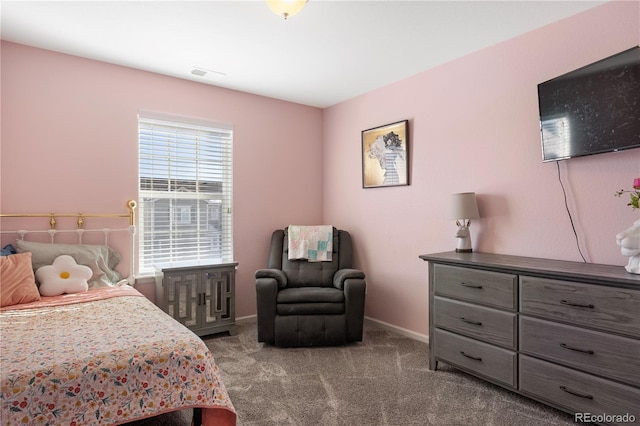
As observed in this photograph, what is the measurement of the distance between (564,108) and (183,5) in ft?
8.30

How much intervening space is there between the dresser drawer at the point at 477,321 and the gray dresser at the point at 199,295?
198cm

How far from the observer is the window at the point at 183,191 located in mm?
3412

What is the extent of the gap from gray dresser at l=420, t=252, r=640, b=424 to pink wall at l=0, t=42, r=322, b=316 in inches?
82.5

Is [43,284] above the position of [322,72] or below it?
below

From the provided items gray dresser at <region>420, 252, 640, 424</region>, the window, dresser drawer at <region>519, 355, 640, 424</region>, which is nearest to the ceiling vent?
the window

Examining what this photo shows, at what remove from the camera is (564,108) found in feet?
7.53

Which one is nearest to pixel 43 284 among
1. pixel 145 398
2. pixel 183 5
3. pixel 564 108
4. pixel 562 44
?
pixel 145 398

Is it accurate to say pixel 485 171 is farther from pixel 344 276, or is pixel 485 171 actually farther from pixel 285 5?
pixel 285 5

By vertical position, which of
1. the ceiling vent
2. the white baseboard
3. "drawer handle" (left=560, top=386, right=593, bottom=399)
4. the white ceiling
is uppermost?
the ceiling vent

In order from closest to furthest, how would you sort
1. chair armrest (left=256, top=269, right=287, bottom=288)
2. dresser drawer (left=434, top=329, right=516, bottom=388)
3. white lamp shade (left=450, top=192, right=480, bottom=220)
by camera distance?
1. dresser drawer (left=434, top=329, right=516, bottom=388)
2. white lamp shade (left=450, top=192, right=480, bottom=220)
3. chair armrest (left=256, top=269, right=287, bottom=288)

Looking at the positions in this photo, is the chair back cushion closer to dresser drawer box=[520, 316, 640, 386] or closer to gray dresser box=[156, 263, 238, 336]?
gray dresser box=[156, 263, 238, 336]

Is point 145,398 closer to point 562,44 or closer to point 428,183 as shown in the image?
point 428,183

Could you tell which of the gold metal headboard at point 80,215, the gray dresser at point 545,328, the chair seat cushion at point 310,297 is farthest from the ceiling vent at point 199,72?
the gray dresser at point 545,328

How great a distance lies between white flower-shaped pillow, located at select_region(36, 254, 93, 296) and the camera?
8.26 feet
